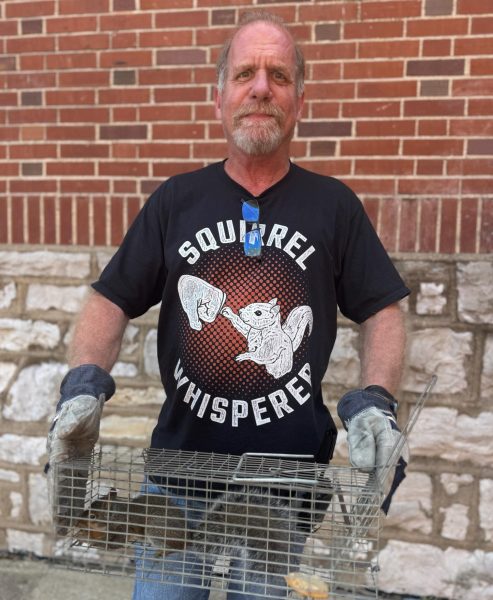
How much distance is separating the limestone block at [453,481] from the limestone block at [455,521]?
0.07m

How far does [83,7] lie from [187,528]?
8.77ft

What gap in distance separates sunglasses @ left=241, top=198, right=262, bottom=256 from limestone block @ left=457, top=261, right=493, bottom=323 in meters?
1.38

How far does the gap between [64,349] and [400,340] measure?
1955mm

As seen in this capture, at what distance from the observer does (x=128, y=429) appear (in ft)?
10.3

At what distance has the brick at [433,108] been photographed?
2789 millimetres

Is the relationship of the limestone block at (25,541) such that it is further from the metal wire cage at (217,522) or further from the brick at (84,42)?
the brick at (84,42)

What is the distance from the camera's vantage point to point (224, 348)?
1768 millimetres

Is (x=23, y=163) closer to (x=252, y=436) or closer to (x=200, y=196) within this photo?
(x=200, y=196)

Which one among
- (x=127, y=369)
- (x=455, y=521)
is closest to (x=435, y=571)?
(x=455, y=521)

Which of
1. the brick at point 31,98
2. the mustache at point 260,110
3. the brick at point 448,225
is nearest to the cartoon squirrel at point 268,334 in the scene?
the mustache at point 260,110

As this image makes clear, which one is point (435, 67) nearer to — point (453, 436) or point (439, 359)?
point (439, 359)

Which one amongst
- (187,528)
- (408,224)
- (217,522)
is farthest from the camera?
(408,224)

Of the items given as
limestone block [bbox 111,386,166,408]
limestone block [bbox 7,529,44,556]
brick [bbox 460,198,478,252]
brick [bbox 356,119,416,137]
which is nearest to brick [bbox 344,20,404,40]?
brick [bbox 356,119,416,137]

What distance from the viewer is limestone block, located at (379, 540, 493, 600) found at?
9.47ft
